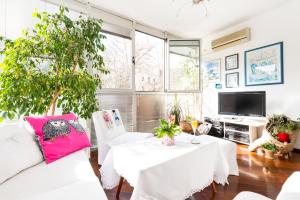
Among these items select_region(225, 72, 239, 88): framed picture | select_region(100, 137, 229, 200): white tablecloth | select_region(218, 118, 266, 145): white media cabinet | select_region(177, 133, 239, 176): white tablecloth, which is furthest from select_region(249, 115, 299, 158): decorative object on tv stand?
select_region(100, 137, 229, 200): white tablecloth

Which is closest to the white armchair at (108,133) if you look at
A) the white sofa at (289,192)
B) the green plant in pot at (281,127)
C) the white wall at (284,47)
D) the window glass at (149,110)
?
the window glass at (149,110)

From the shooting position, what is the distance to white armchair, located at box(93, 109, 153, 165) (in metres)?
2.46

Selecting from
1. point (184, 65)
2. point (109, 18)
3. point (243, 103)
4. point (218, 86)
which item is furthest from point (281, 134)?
point (109, 18)

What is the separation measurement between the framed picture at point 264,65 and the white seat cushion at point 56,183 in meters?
3.69

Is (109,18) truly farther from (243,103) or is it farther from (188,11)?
(243,103)

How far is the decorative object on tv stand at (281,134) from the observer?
2.94 metres

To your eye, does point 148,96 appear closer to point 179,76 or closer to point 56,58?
point 179,76

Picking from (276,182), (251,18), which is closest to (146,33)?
(251,18)

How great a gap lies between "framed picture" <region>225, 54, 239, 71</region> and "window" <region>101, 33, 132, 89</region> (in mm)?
2343

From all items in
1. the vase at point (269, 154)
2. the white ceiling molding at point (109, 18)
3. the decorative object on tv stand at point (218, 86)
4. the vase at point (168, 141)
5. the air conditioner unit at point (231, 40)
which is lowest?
the vase at point (269, 154)

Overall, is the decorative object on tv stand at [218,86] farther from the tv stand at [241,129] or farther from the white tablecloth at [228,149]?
the white tablecloth at [228,149]

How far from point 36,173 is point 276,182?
96.5 inches

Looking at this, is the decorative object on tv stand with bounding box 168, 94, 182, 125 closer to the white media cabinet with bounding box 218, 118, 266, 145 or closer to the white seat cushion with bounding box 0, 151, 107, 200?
the white media cabinet with bounding box 218, 118, 266, 145

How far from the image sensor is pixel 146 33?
14.1ft
